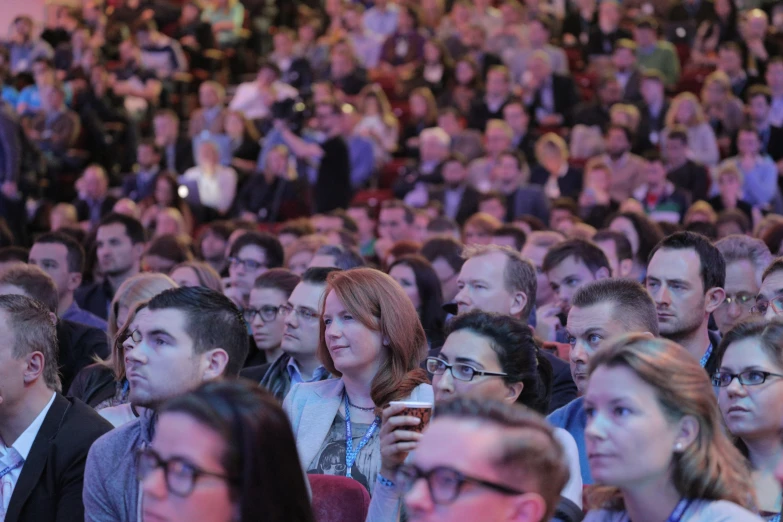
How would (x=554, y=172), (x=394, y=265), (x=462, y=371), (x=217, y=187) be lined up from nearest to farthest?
(x=462, y=371)
(x=394, y=265)
(x=554, y=172)
(x=217, y=187)

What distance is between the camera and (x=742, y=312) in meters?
5.00

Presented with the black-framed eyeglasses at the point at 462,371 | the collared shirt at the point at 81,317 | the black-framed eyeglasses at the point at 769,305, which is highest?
the black-framed eyeglasses at the point at 462,371

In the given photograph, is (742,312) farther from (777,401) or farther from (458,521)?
(458,521)

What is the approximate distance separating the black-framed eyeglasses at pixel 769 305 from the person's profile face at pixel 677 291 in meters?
0.21

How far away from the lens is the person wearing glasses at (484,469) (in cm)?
208

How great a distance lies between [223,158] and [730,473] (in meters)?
10.7

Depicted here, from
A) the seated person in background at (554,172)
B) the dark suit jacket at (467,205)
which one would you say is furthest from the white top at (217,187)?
the seated person in background at (554,172)

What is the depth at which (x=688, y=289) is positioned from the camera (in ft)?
14.4

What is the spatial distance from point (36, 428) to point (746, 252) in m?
3.19

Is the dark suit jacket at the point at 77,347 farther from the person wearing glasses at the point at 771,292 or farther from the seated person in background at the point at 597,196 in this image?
the seated person in background at the point at 597,196

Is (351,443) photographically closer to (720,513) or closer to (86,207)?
(720,513)

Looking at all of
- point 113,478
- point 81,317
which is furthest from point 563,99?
point 113,478

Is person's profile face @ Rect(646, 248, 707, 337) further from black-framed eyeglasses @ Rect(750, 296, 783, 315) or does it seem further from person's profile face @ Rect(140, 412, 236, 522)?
person's profile face @ Rect(140, 412, 236, 522)

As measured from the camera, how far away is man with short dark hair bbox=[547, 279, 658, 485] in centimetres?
360
